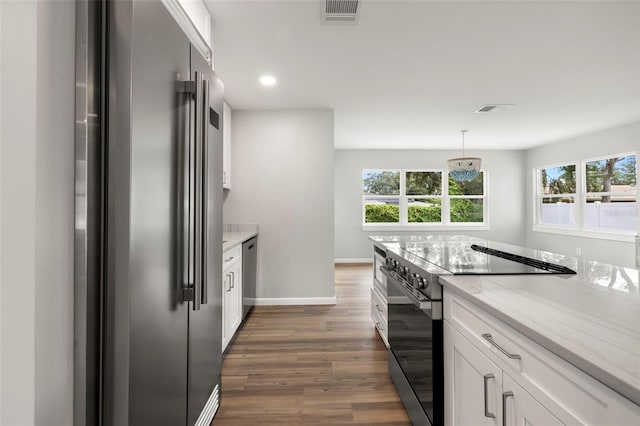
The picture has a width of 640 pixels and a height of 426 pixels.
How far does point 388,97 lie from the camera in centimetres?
375

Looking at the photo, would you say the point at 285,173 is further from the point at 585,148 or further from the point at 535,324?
the point at 585,148

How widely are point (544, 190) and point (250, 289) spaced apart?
21.7 ft

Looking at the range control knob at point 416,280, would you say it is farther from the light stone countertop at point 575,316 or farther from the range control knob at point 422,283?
the light stone countertop at point 575,316

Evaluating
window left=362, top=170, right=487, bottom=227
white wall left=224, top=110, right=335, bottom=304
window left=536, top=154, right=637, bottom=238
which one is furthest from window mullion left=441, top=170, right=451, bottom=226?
white wall left=224, top=110, right=335, bottom=304

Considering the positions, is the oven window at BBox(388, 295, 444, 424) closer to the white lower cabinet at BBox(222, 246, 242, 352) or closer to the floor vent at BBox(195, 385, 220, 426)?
the floor vent at BBox(195, 385, 220, 426)

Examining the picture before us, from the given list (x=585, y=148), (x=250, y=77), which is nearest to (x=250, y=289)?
(x=250, y=77)

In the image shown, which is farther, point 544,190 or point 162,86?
point 544,190

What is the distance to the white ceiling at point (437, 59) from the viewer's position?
2127mm

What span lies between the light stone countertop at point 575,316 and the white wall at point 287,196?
277 centimetres

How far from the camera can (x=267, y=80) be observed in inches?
125

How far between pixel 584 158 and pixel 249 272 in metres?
6.27

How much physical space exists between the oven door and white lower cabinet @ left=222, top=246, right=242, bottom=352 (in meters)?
1.30

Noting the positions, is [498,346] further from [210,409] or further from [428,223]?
[428,223]

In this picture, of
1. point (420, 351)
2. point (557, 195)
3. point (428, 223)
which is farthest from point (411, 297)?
point (557, 195)
